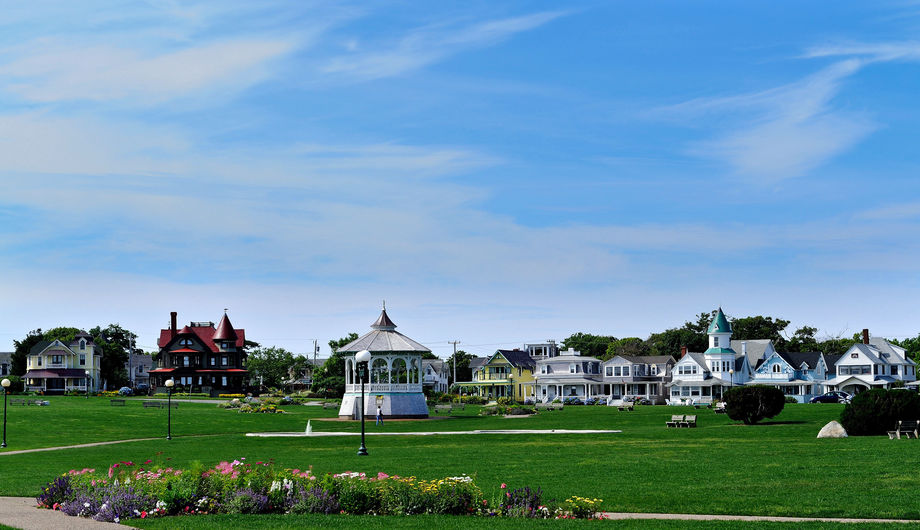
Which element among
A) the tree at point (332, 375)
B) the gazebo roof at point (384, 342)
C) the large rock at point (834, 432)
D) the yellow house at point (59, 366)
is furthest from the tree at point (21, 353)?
the large rock at point (834, 432)

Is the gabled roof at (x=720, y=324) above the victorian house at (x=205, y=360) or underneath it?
above

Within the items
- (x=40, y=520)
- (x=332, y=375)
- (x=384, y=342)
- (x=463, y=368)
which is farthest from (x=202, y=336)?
(x=40, y=520)

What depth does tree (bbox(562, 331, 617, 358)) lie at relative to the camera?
557 feet

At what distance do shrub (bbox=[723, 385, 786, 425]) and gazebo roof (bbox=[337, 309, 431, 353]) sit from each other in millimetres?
Answer: 20275

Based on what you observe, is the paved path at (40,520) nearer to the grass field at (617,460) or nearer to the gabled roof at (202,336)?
the grass field at (617,460)

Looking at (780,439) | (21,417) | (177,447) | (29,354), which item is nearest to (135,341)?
(29,354)

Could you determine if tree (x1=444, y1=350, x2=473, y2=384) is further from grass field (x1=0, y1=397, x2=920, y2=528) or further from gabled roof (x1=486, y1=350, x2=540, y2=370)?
grass field (x1=0, y1=397, x2=920, y2=528)

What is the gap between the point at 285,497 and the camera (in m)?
17.8

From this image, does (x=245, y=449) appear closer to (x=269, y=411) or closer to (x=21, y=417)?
(x=21, y=417)

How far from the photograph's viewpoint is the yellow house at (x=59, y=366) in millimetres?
122938

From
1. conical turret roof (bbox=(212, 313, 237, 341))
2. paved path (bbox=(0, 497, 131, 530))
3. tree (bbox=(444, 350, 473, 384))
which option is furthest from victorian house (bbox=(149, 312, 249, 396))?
paved path (bbox=(0, 497, 131, 530))

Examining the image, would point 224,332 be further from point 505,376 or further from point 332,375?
point 505,376

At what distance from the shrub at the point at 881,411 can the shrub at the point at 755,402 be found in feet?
33.6

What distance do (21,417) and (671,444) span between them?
41.2 meters
